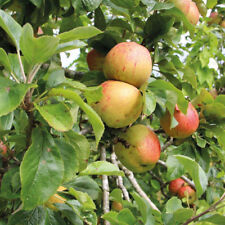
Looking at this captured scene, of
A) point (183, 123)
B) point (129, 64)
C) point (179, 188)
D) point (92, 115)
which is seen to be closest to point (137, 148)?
point (183, 123)

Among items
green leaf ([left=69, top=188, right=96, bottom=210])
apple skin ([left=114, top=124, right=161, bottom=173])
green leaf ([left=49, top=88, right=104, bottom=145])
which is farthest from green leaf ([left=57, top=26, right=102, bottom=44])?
apple skin ([left=114, top=124, right=161, bottom=173])

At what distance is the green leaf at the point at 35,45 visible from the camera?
1.78 feet

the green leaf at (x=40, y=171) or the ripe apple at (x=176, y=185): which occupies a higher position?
the green leaf at (x=40, y=171)

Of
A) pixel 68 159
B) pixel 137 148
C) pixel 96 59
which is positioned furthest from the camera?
pixel 96 59

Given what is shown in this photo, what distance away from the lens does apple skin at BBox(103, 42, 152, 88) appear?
0.94 metres

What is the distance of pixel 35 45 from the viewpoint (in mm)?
556

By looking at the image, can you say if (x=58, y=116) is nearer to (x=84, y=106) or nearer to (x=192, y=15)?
(x=84, y=106)

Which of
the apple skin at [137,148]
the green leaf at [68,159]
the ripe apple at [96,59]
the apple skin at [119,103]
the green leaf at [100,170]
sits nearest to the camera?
the green leaf at [68,159]

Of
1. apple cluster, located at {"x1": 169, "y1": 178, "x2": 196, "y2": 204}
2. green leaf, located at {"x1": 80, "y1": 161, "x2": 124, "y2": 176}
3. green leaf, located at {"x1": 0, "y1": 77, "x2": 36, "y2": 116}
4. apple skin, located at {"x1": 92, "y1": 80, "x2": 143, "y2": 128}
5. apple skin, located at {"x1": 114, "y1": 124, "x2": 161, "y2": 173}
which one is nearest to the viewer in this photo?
green leaf, located at {"x1": 0, "y1": 77, "x2": 36, "y2": 116}

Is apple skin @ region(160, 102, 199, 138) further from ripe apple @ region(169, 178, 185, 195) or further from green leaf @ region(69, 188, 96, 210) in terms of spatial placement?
ripe apple @ region(169, 178, 185, 195)

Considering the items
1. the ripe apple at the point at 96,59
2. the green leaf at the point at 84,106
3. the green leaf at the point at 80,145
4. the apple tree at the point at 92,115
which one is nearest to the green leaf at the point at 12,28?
the apple tree at the point at 92,115

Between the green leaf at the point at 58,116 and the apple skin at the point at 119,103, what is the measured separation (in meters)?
0.32

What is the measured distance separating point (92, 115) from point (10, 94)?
0.15 meters

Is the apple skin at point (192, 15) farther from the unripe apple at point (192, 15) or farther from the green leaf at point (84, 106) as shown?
the green leaf at point (84, 106)
